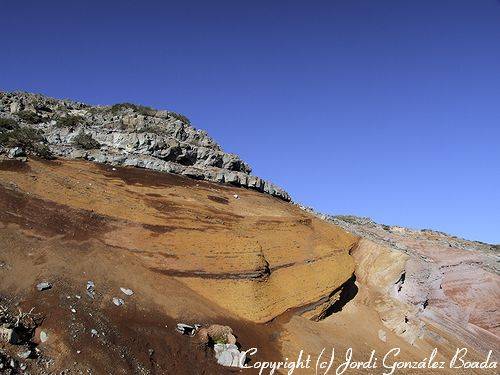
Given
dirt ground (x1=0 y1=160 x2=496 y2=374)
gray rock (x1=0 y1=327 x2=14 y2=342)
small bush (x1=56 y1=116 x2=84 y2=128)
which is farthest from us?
small bush (x1=56 y1=116 x2=84 y2=128)

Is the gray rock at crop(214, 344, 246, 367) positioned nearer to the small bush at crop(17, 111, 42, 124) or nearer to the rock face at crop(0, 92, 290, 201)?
the rock face at crop(0, 92, 290, 201)

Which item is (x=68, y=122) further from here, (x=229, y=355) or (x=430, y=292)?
(x=430, y=292)

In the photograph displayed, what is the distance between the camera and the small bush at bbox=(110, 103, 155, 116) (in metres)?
29.0

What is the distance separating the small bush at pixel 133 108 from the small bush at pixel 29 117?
5203 millimetres

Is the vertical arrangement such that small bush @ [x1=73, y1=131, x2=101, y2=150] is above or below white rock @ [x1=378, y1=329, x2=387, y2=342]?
above

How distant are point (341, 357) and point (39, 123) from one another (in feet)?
60.5

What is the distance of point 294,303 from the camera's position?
57.3 ft

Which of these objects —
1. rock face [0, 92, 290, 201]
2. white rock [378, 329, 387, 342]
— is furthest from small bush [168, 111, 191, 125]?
white rock [378, 329, 387, 342]

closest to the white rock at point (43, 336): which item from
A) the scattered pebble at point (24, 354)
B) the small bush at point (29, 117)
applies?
the scattered pebble at point (24, 354)

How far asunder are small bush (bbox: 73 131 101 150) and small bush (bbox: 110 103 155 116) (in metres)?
6.48

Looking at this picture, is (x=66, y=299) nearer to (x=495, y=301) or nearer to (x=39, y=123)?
(x=39, y=123)

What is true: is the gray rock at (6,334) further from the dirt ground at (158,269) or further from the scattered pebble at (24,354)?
Answer: the dirt ground at (158,269)

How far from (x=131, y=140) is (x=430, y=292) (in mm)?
17048

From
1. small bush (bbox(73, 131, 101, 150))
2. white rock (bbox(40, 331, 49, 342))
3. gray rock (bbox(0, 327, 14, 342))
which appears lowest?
white rock (bbox(40, 331, 49, 342))
